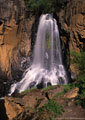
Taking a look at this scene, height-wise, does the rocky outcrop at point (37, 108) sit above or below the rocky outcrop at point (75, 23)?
below

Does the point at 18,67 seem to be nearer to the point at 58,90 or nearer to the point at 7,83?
the point at 7,83

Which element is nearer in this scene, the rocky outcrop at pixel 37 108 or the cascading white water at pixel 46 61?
the rocky outcrop at pixel 37 108

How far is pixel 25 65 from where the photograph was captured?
15.8 meters

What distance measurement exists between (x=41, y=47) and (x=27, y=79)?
429 centimetres

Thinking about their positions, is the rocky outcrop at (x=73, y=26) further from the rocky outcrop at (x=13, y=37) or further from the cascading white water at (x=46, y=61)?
the rocky outcrop at (x=13, y=37)

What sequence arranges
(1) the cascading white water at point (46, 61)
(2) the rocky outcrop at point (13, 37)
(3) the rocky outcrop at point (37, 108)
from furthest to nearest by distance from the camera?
(2) the rocky outcrop at point (13, 37) < (1) the cascading white water at point (46, 61) < (3) the rocky outcrop at point (37, 108)

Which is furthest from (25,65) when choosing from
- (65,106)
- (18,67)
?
(65,106)

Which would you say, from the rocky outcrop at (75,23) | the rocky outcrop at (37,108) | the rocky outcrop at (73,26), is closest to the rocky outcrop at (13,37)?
the rocky outcrop at (73,26)

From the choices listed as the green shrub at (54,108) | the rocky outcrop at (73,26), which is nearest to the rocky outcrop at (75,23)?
the rocky outcrop at (73,26)

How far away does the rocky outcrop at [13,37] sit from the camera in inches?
559

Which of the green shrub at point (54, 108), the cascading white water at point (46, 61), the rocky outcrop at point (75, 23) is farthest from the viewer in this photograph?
the cascading white water at point (46, 61)

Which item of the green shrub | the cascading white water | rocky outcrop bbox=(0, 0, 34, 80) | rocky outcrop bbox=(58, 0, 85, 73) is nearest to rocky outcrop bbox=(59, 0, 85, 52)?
rocky outcrop bbox=(58, 0, 85, 73)

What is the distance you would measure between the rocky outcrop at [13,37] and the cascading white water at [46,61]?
1.21m

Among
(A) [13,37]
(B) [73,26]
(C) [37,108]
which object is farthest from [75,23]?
(C) [37,108]
